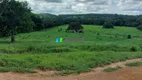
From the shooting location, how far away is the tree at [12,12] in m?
31.1

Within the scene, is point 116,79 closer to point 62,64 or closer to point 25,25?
point 62,64

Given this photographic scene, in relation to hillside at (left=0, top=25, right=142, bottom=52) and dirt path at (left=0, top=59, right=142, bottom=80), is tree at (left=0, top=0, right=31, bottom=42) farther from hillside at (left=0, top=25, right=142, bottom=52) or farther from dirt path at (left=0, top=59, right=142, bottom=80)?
dirt path at (left=0, top=59, right=142, bottom=80)

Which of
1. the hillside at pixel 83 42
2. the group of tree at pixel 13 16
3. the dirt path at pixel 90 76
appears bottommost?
the hillside at pixel 83 42

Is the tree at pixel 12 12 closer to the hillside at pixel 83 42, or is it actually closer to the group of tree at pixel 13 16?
the group of tree at pixel 13 16

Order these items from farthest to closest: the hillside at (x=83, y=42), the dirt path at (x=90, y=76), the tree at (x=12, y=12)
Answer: the tree at (x=12, y=12) → the hillside at (x=83, y=42) → the dirt path at (x=90, y=76)

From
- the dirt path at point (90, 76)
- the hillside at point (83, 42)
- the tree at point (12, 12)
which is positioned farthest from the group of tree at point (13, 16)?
the dirt path at point (90, 76)

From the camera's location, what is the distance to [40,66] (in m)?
11.4

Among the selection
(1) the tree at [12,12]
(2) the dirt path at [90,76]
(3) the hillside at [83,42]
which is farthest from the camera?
(1) the tree at [12,12]

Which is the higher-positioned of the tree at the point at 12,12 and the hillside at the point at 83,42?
the tree at the point at 12,12

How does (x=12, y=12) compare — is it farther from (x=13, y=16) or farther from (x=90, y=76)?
(x=90, y=76)

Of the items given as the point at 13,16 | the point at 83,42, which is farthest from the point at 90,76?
the point at 13,16

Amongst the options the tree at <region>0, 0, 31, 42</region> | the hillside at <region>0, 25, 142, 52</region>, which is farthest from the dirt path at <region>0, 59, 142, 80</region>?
the tree at <region>0, 0, 31, 42</region>

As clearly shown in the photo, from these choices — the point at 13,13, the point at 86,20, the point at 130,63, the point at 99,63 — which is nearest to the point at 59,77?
the point at 99,63

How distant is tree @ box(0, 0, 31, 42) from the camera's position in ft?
102
